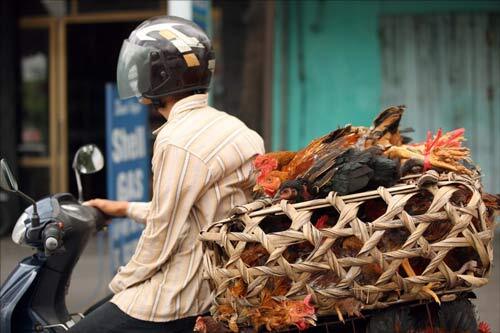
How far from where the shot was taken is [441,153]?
2430 millimetres

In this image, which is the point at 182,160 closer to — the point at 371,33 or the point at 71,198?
the point at 71,198

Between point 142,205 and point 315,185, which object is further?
point 142,205

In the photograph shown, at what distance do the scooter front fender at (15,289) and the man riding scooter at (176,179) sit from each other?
1.74 feet

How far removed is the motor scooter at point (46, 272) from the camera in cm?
298

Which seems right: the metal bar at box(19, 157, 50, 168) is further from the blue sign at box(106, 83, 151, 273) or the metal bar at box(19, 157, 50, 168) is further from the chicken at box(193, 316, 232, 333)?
the chicken at box(193, 316, 232, 333)

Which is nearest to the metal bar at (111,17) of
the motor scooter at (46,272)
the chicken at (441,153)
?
the motor scooter at (46,272)

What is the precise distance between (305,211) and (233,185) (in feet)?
1.78

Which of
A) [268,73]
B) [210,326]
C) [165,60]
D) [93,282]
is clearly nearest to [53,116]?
[268,73]

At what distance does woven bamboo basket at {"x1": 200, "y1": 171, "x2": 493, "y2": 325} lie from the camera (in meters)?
2.09

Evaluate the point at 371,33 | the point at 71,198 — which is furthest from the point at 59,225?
the point at 371,33

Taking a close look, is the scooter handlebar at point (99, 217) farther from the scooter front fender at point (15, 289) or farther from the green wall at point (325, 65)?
the green wall at point (325, 65)

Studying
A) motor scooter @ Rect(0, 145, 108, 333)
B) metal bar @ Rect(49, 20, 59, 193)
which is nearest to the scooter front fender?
motor scooter @ Rect(0, 145, 108, 333)

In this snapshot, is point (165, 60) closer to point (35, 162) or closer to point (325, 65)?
point (325, 65)

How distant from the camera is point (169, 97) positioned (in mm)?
2764
